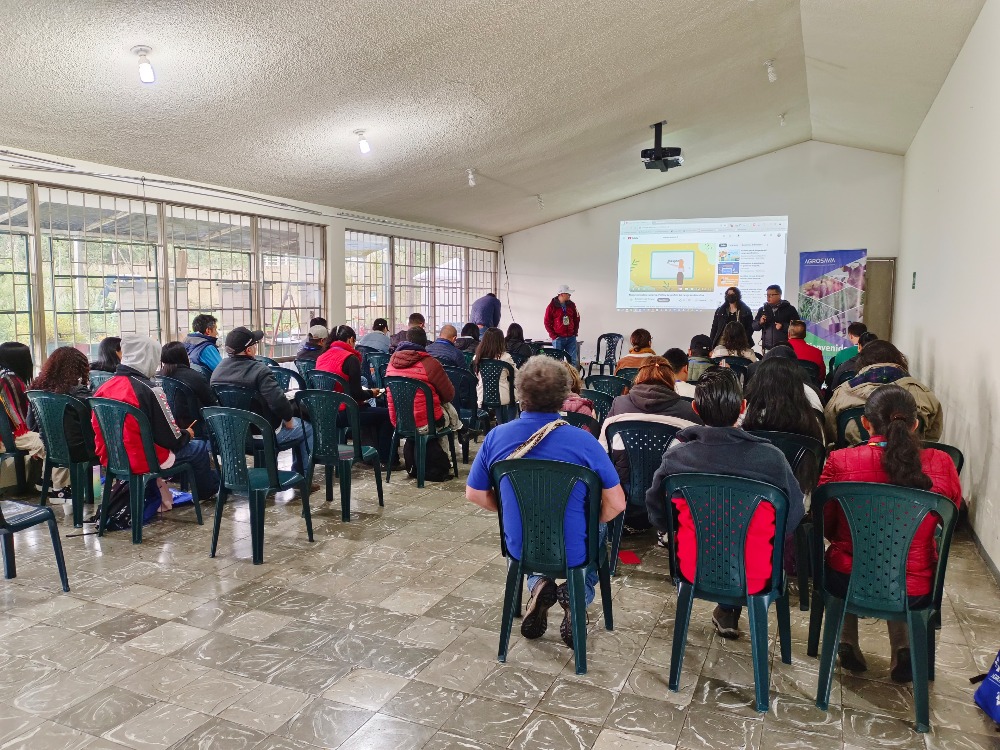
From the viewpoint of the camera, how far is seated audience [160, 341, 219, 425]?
4332 millimetres

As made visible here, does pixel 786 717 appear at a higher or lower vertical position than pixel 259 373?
lower

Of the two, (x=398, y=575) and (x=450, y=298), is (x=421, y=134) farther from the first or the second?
(x=450, y=298)

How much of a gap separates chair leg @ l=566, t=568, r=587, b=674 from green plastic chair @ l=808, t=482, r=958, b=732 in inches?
30.9

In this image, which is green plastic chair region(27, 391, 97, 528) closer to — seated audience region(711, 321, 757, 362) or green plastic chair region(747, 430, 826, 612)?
green plastic chair region(747, 430, 826, 612)

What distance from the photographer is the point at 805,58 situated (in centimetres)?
709

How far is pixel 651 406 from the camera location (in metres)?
3.33

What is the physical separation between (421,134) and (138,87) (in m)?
2.67

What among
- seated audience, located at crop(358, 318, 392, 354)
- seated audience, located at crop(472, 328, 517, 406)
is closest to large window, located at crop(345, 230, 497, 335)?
seated audience, located at crop(358, 318, 392, 354)

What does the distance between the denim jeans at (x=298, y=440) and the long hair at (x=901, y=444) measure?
3.26m

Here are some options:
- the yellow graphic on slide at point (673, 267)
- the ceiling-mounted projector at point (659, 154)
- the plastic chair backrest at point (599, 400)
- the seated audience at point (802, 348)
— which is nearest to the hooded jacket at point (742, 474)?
the plastic chair backrest at point (599, 400)

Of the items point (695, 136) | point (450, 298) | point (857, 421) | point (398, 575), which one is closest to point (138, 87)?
point (398, 575)

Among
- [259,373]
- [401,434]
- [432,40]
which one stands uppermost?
[432,40]

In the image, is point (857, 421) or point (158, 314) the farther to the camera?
point (158, 314)

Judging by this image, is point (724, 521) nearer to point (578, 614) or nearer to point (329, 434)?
point (578, 614)
